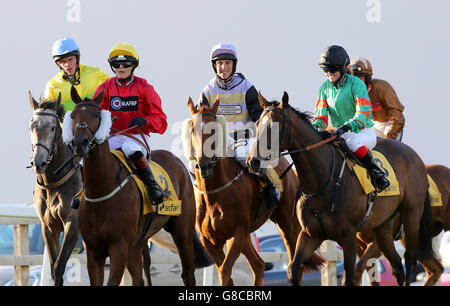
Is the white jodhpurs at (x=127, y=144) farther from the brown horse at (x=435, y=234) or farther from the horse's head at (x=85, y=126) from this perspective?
the brown horse at (x=435, y=234)

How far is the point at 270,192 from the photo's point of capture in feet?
33.4

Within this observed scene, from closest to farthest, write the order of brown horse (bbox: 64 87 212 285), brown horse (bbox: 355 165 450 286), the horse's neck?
brown horse (bbox: 64 87 212 285) → the horse's neck → brown horse (bbox: 355 165 450 286)

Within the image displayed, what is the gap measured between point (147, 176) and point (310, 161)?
1606 millimetres

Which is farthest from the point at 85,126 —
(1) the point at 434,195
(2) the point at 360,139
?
(1) the point at 434,195

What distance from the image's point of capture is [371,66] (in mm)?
11531

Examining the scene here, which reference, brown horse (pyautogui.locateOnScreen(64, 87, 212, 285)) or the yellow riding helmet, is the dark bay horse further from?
brown horse (pyautogui.locateOnScreen(64, 87, 212, 285))

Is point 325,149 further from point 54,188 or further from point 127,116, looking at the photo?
point 54,188

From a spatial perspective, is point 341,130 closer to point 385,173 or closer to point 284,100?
point 284,100

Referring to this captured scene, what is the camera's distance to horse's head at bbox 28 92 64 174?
8836 millimetres

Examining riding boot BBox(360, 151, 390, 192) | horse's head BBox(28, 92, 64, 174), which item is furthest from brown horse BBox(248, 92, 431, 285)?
horse's head BBox(28, 92, 64, 174)

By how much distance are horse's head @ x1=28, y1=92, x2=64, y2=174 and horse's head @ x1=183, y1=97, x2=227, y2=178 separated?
4.44 ft

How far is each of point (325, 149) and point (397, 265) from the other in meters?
2.32

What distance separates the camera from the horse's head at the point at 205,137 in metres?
8.98

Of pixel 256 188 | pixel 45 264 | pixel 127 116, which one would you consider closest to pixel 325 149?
pixel 256 188
